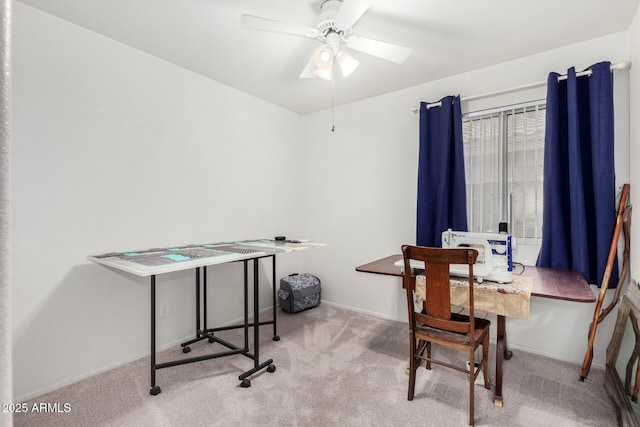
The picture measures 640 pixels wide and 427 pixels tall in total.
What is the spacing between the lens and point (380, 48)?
2.05 metres

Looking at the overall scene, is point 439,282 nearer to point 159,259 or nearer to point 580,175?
point 580,175

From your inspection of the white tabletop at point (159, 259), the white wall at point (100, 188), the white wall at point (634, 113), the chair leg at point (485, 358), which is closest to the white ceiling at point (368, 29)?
the white wall at point (634, 113)

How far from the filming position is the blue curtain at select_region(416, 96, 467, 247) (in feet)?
9.23

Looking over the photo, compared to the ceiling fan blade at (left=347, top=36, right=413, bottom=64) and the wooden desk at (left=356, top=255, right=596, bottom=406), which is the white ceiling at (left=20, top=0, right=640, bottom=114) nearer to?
the ceiling fan blade at (left=347, top=36, right=413, bottom=64)

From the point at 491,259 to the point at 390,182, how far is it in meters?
1.51

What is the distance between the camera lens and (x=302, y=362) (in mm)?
2445

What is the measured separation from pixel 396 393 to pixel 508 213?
1.75 metres

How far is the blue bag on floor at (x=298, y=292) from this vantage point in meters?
3.48

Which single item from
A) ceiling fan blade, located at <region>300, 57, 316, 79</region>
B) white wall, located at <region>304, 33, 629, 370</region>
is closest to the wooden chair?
white wall, located at <region>304, 33, 629, 370</region>

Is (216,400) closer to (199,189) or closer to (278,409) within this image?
(278,409)

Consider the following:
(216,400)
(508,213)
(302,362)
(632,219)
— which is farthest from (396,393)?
(632,219)

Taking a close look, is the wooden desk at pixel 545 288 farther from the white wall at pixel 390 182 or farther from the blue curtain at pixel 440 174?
the blue curtain at pixel 440 174

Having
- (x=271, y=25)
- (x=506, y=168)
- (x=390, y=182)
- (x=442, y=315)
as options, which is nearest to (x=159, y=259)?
(x=271, y=25)

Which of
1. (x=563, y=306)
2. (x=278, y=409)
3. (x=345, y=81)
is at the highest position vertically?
(x=345, y=81)
